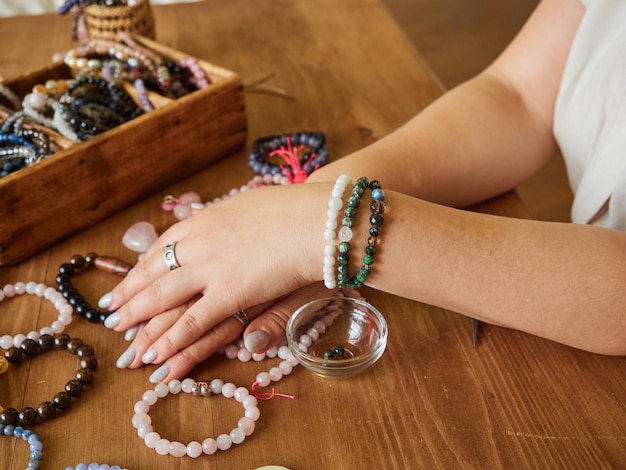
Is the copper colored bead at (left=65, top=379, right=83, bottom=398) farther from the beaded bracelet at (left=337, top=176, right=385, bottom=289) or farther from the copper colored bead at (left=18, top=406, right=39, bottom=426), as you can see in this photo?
the beaded bracelet at (left=337, top=176, right=385, bottom=289)

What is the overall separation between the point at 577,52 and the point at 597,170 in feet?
0.55

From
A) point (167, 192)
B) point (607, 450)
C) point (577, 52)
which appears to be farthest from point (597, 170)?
point (167, 192)

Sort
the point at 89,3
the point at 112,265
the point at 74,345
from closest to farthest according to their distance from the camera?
the point at 74,345
the point at 112,265
the point at 89,3

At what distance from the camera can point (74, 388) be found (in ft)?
2.18

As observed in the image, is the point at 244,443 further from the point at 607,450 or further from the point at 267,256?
the point at 607,450

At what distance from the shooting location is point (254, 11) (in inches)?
58.3

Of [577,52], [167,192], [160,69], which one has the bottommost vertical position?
[167,192]

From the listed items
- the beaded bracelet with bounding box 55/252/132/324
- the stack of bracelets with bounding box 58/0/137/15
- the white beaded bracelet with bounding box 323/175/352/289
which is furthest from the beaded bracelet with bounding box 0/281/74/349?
the stack of bracelets with bounding box 58/0/137/15

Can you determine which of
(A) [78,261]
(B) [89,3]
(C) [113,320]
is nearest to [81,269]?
(A) [78,261]

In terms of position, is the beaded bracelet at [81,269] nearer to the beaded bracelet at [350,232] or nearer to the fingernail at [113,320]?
the fingernail at [113,320]

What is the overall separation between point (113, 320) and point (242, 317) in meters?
0.15

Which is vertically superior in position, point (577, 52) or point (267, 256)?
point (577, 52)

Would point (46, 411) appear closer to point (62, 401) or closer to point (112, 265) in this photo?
point (62, 401)

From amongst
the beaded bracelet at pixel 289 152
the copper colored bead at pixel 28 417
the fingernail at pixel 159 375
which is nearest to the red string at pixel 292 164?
the beaded bracelet at pixel 289 152
